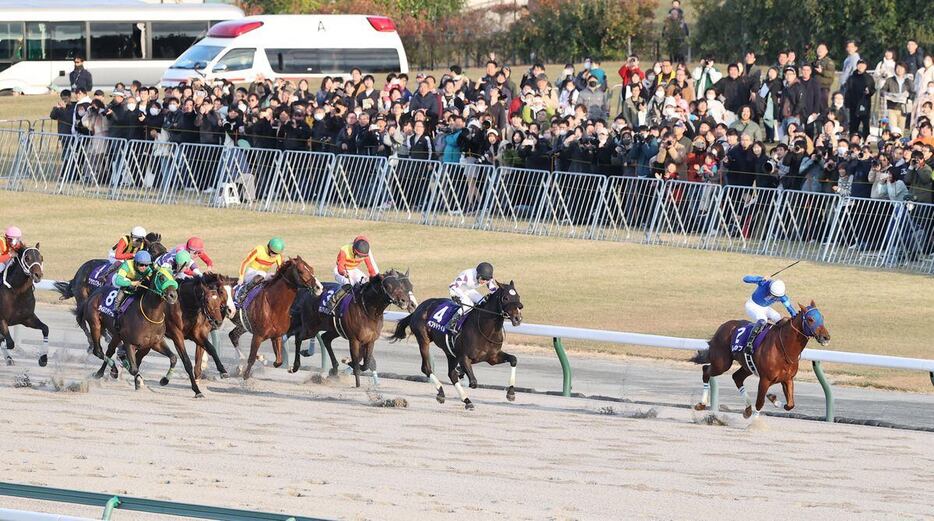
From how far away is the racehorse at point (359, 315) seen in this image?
16234 mm

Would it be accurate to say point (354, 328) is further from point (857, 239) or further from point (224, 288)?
point (857, 239)

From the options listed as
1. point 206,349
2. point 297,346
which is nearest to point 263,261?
point 297,346

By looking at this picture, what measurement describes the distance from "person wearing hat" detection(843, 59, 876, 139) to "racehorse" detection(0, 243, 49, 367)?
1301cm

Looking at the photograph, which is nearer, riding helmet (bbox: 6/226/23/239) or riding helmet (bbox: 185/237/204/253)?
riding helmet (bbox: 185/237/204/253)

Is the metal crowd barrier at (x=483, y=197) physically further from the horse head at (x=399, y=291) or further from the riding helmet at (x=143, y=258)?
Result: the riding helmet at (x=143, y=258)

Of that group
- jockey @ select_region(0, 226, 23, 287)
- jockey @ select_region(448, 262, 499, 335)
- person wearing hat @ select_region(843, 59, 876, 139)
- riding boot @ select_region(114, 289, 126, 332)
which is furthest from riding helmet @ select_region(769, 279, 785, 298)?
person wearing hat @ select_region(843, 59, 876, 139)

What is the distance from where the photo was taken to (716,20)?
135 ft

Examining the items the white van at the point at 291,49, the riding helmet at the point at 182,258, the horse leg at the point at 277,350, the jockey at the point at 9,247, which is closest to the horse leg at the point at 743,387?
the horse leg at the point at 277,350

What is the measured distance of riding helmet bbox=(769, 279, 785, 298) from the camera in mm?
15711

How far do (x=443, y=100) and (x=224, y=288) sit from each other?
43.3 ft

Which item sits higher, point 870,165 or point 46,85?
point 870,165

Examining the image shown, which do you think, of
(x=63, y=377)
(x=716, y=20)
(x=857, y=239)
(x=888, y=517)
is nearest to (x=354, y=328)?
(x=63, y=377)

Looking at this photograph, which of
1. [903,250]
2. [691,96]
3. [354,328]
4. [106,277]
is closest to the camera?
[354,328]

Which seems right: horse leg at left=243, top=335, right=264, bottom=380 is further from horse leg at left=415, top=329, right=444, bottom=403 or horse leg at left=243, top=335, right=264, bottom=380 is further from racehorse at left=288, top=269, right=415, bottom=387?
horse leg at left=415, top=329, right=444, bottom=403
